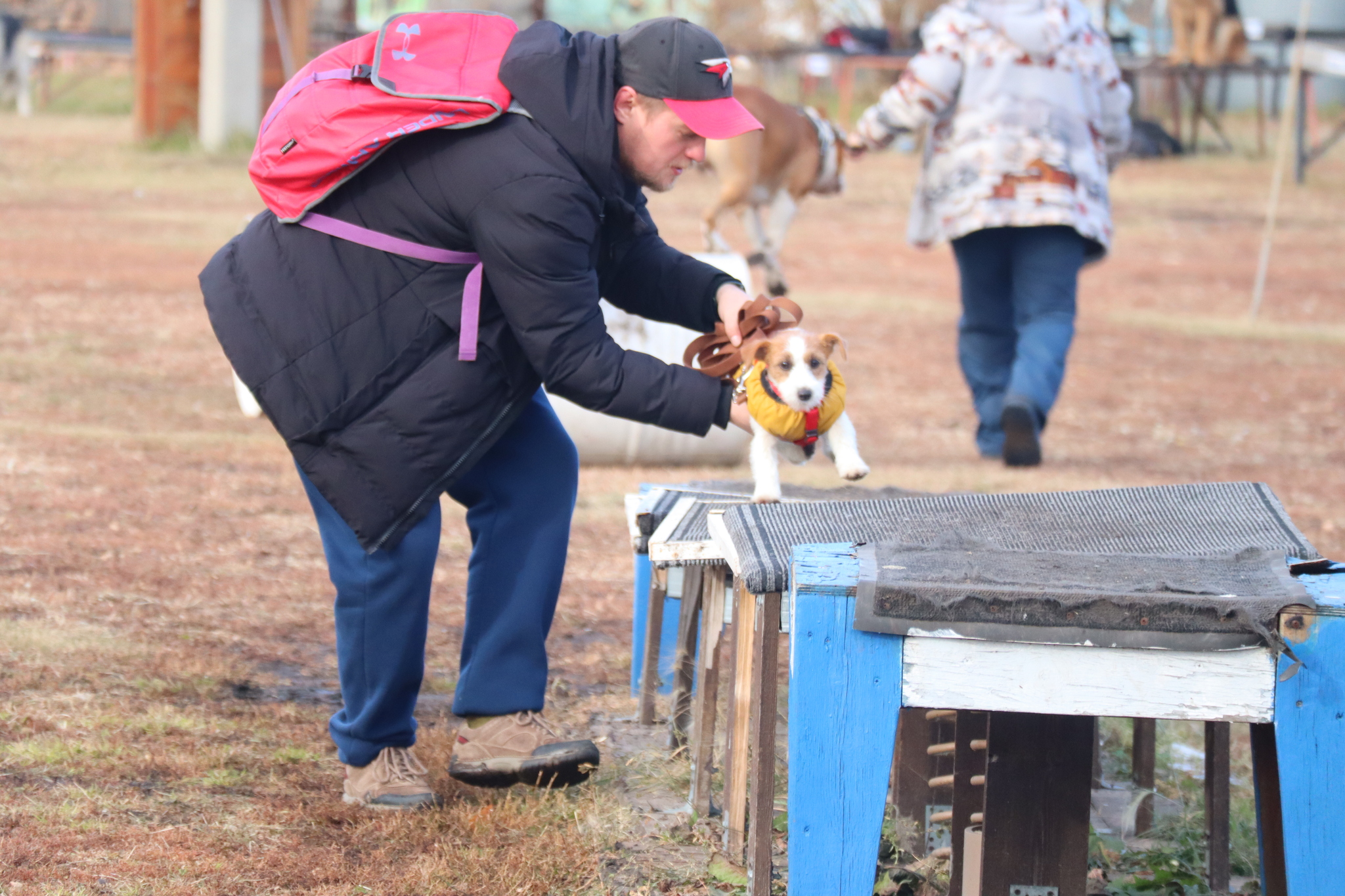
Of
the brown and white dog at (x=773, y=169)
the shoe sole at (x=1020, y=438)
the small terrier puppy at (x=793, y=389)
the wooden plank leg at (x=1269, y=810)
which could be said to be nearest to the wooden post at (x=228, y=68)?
the brown and white dog at (x=773, y=169)

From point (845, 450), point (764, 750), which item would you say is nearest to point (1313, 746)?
point (764, 750)

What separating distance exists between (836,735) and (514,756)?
102cm

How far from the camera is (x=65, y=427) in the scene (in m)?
6.69

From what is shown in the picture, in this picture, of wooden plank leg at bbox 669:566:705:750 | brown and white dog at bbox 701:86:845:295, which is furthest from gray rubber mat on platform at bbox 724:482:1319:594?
brown and white dog at bbox 701:86:845:295

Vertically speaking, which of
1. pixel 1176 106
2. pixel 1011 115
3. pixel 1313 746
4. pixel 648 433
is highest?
pixel 1011 115

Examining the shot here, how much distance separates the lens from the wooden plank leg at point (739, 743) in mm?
2828

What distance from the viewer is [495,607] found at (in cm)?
318

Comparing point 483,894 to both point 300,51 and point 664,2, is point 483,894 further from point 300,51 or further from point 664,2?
point 664,2

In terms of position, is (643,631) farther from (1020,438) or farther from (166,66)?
(166,66)

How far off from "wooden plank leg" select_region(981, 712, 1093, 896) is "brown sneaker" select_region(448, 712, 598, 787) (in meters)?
0.91

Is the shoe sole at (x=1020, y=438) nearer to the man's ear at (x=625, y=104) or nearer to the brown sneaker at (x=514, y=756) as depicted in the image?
the brown sneaker at (x=514, y=756)

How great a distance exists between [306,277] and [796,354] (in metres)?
0.95

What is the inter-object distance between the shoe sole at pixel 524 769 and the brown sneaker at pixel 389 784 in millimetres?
74

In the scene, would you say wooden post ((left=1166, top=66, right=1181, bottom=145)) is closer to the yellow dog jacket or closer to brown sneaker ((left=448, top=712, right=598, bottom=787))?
the yellow dog jacket
